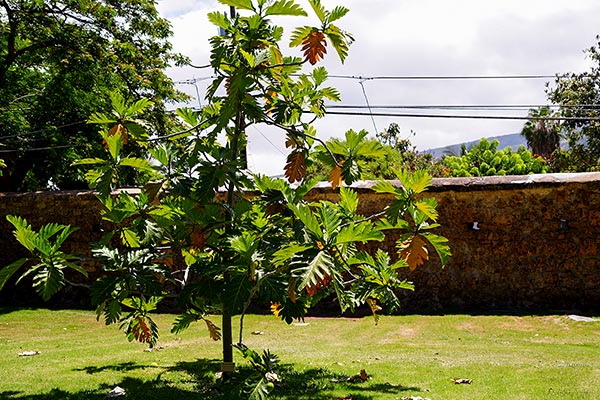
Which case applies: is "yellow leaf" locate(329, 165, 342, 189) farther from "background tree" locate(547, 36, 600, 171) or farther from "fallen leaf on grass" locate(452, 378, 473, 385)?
"background tree" locate(547, 36, 600, 171)

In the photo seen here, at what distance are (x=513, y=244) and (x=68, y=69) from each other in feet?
32.8

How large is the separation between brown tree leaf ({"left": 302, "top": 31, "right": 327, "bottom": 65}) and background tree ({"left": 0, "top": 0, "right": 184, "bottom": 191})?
34.8ft

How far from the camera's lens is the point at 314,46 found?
3.91 m

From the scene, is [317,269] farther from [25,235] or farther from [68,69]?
[68,69]

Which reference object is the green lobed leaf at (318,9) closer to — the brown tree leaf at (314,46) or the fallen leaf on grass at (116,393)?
the brown tree leaf at (314,46)

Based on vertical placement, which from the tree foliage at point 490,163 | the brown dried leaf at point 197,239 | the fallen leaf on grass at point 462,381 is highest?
the tree foliage at point 490,163

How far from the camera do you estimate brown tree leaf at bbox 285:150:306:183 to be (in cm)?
446

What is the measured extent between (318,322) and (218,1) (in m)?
6.78

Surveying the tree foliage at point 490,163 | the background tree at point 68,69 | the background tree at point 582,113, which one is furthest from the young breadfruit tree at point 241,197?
the background tree at point 582,113

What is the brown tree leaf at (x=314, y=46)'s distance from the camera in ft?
12.9

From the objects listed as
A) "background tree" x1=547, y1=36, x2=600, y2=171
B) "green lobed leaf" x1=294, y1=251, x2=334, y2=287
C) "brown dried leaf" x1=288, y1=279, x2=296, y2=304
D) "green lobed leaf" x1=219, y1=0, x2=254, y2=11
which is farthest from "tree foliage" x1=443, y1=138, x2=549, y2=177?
"green lobed leaf" x1=294, y1=251, x2=334, y2=287

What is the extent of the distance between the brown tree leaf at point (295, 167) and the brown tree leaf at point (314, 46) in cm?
78

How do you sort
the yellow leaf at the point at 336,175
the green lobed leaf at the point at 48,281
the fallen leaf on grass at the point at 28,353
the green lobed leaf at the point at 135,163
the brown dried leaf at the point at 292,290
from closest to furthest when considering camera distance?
the brown dried leaf at the point at 292,290, the green lobed leaf at the point at 48,281, the green lobed leaf at the point at 135,163, the yellow leaf at the point at 336,175, the fallen leaf on grass at the point at 28,353

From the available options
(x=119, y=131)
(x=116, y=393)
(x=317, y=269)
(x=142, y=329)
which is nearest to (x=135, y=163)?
(x=119, y=131)
